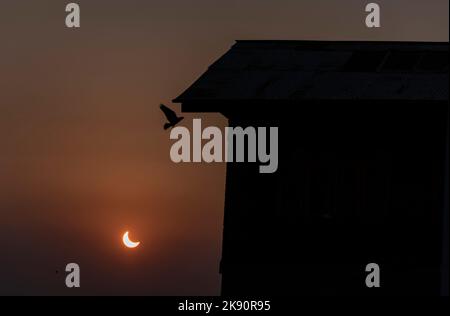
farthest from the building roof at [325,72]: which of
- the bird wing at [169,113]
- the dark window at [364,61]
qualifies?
the bird wing at [169,113]

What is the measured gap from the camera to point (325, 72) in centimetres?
2256

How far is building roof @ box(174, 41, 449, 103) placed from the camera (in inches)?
839

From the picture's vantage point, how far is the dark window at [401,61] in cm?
2253

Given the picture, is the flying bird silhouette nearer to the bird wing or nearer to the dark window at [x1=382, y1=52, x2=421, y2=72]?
the bird wing

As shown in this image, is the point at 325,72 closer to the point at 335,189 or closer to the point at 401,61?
the point at 401,61

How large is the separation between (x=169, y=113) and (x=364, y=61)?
4.19 m

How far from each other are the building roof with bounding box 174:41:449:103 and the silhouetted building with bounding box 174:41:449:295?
0.18ft

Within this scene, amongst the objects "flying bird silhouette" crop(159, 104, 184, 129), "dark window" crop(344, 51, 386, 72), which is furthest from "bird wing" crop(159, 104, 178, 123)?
"dark window" crop(344, 51, 386, 72)

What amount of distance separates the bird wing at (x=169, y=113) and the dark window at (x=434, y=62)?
15.4ft

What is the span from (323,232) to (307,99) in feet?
8.07

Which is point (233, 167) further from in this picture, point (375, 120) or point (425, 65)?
point (425, 65)

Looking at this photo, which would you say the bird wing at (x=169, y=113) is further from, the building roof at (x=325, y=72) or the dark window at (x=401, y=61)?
the dark window at (x=401, y=61)

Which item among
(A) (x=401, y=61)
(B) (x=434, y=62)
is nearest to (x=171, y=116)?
(A) (x=401, y=61)

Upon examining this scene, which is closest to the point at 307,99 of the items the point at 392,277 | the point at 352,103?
the point at 352,103
